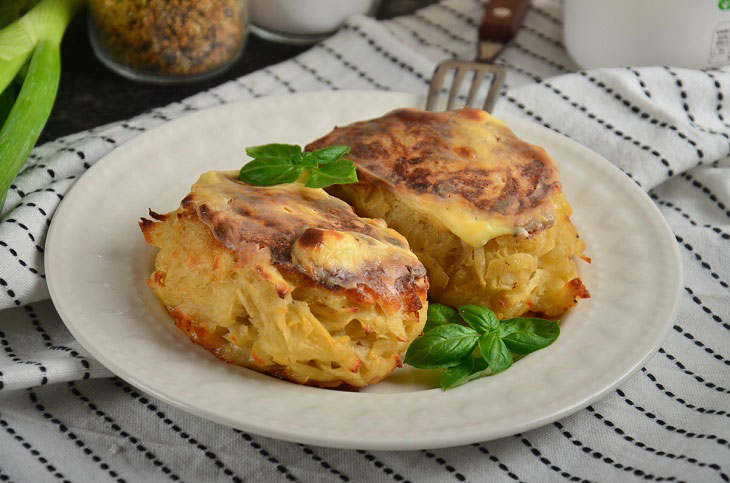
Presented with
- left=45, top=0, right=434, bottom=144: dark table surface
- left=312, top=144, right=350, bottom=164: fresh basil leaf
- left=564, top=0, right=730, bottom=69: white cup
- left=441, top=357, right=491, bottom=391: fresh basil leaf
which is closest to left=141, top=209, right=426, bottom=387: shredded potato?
left=441, top=357, right=491, bottom=391: fresh basil leaf

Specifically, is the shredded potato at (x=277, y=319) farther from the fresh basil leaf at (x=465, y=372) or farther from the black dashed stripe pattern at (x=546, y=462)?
the black dashed stripe pattern at (x=546, y=462)

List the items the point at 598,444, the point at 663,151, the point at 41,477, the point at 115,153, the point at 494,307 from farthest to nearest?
1. the point at 663,151
2. the point at 115,153
3. the point at 494,307
4. the point at 598,444
5. the point at 41,477

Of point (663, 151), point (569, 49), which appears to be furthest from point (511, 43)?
point (663, 151)

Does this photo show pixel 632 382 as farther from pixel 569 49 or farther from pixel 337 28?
pixel 337 28

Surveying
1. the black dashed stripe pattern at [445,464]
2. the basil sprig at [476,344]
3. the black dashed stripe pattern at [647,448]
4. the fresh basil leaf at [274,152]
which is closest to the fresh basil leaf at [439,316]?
the basil sprig at [476,344]

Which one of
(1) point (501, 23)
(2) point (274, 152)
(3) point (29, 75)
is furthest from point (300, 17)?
(2) point (274, 152)
